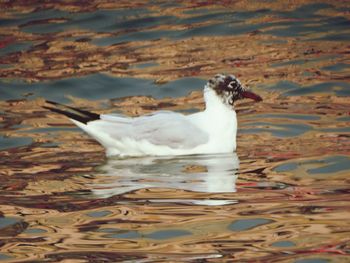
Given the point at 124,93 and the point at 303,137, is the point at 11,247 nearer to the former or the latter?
the point at 303,137

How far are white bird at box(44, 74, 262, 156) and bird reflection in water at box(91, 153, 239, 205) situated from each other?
Answer: 9 centimetres

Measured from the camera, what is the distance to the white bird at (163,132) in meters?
9.13

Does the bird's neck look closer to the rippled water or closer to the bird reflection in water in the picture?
the rippled water

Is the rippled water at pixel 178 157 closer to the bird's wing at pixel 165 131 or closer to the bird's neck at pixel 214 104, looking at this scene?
the bird's wing at pixel 165 131

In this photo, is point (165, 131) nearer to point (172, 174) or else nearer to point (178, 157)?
point (178, 157)

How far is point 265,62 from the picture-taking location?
1332cm

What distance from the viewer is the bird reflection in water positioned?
7.72 metres

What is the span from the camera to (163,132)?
9125 mm

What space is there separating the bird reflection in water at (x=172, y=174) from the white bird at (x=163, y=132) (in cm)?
9

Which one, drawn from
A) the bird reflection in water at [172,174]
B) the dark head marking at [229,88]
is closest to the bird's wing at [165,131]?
the bird reflection in water at [172,174]

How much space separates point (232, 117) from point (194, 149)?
0.66 m

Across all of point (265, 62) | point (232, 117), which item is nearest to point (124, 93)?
point (265, 62)

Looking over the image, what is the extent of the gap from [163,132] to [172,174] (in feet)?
2.62

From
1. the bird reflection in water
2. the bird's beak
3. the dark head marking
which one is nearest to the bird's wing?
the bird reflection in water
